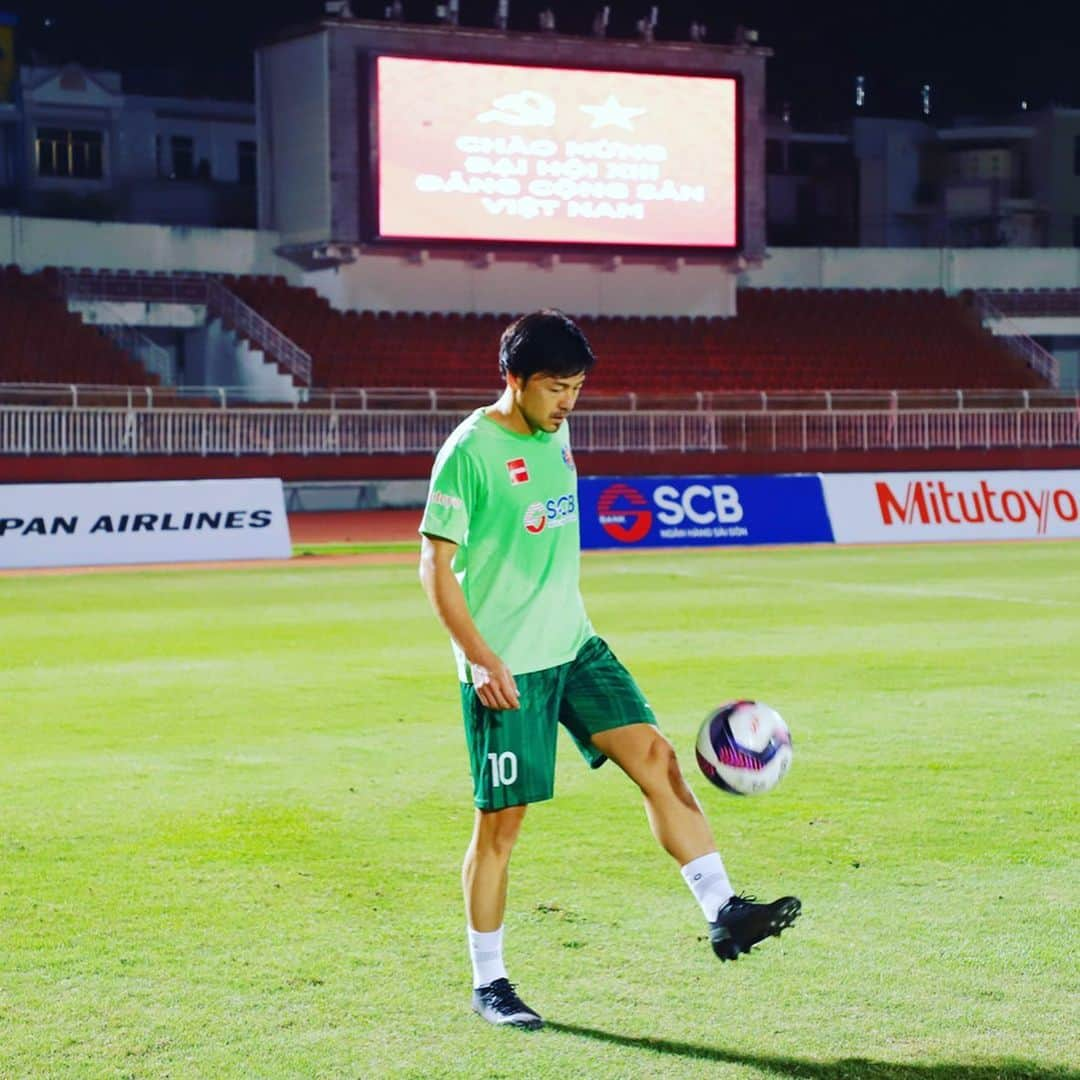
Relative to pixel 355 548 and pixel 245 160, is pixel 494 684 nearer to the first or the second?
pixel 355 548

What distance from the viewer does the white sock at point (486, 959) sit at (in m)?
5.61

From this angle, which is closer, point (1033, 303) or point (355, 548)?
point (355, 548)

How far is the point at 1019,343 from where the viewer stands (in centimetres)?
4772

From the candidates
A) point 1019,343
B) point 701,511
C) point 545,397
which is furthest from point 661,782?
point 1019,343

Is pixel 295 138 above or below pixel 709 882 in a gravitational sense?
above

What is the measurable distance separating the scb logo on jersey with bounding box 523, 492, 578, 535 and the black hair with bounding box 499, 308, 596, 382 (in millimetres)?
413

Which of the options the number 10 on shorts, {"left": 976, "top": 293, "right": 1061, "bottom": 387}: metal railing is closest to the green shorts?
the number 10 on shorts

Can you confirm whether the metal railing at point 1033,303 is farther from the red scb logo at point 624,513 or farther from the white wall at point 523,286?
the red scb logo at point 624,513

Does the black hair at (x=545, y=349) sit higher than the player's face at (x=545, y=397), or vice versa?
the black hair at (x=545, y=349)

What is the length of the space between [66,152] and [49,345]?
16.7m

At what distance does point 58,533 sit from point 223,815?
17.0 meters

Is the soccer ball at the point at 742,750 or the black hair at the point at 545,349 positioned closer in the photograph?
→ the black hair at the point at 545,349

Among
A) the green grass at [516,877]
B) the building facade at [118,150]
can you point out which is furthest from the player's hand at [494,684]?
the building facade at [118,150]

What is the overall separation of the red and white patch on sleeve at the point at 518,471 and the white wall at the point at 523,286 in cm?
3787
